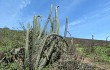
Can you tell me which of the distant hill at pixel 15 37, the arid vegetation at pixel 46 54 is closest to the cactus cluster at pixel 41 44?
the arid vegetation at pixel 46 54

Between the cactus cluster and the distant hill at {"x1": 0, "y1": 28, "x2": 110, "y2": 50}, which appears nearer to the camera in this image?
the cactus cluster

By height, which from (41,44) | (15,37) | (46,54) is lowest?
(46,54)

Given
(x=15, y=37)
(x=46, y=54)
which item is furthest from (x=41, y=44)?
(x=15, y=37)

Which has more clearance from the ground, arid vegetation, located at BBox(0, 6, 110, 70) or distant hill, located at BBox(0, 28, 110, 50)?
distant hill, located at BBox(0, 28, 110, 50)

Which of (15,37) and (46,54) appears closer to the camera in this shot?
(46,54)

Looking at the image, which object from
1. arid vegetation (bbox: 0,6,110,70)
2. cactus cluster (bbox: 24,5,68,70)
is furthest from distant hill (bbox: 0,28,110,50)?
cactus cluster (bbox: 24,5,68,70)

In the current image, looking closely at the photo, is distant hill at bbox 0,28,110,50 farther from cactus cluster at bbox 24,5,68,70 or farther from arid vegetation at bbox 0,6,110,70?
cactus cluster at bbox 24,5,68,70

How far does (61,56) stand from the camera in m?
13.2

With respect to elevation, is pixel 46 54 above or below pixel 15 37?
below

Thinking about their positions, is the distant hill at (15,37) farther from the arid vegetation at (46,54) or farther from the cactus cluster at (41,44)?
the cactus cluster at (41,44)

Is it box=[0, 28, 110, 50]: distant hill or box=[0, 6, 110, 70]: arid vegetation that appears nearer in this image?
box=[0, 6, 110, 70]: arid vegetation

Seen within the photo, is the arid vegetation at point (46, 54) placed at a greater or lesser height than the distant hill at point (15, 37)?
lesser

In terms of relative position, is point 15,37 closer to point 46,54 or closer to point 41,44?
point 46,54

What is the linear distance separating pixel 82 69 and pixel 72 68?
43 cm
